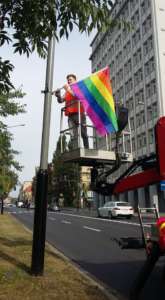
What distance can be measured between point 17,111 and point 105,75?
8126mm

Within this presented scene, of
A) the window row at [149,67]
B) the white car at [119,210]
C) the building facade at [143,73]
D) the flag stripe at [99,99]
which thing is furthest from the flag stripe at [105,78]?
the window row at [149,67]

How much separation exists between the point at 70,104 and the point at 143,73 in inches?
1922

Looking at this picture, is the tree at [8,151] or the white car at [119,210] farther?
the white car at [119,210]

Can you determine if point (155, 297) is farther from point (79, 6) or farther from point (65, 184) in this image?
point (65, 184)

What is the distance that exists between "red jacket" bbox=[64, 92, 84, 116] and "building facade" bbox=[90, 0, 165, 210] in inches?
1465

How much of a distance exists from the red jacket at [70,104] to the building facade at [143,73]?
122 ft

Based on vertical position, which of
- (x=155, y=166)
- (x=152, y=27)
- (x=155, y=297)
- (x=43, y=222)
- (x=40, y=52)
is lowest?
(x=155, y=297)

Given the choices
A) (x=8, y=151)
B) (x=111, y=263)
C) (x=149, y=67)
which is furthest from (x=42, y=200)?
(x=149, y=67)

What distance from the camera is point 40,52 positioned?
480cm

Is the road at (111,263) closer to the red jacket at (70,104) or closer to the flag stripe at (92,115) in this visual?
the flag stripe at (92,115)

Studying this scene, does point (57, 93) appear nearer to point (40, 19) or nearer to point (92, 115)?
point (92, 115)

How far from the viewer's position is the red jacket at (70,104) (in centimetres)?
678

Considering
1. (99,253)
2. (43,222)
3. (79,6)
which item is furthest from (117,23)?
(99,253)

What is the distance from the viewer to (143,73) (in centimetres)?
5384
